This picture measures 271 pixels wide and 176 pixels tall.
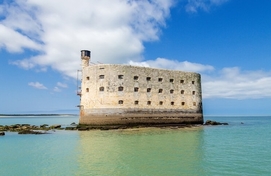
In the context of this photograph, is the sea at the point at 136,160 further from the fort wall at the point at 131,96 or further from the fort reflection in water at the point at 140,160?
the fort wall at the point at 131,96

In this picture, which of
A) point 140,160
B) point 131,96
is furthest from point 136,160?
point 131,96

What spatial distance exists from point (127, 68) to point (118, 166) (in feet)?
65.2

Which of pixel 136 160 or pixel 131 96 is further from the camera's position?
pixel 131 96

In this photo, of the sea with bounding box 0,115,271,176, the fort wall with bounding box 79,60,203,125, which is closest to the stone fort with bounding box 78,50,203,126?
the fort wall with bounding box 79,60,203,125

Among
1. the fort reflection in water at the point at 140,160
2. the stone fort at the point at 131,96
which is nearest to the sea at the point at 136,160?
the fort reflection in water at the point at 140,160

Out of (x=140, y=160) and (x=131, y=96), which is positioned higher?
(x=131, y=96)

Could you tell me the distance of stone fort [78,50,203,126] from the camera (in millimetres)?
28953

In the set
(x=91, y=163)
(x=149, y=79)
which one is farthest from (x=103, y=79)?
(x=91, y=163)

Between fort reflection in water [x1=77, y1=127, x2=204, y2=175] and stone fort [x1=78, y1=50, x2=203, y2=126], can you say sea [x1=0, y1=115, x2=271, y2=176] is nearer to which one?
fort reflection in water [x1=77, y1=127, x2=204, y2=175]

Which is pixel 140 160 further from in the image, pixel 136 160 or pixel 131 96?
pixel 131 96

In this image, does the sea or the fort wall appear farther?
the fort wall

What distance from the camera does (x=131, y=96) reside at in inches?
1168

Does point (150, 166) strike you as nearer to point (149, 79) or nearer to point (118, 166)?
point (118, 166)

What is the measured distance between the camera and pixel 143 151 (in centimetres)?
1400
